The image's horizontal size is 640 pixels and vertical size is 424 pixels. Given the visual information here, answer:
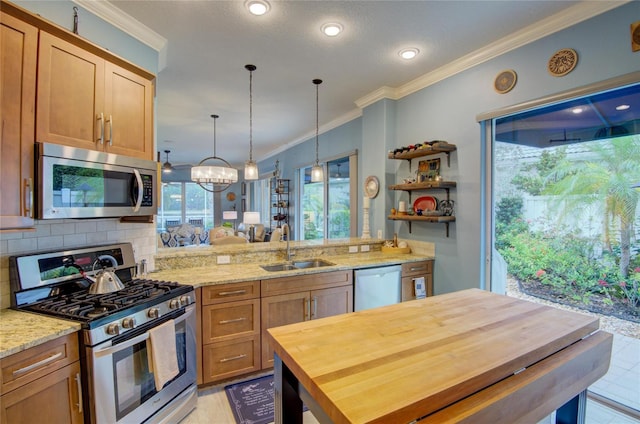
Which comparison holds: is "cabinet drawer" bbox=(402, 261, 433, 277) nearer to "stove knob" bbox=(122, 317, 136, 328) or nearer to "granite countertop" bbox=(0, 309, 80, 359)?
"stove knob" bbox=(122, 317, 136, 328)

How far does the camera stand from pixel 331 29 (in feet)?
8.27

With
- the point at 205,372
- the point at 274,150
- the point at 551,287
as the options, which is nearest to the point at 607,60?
the point at 551,287

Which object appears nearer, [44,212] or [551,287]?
[44,212]

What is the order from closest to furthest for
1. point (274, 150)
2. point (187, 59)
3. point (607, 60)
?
1. point (607, 60)
2. point (187, 59)
3. point (274, 150)

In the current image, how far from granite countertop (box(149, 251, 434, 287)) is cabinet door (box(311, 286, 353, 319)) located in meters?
0.21

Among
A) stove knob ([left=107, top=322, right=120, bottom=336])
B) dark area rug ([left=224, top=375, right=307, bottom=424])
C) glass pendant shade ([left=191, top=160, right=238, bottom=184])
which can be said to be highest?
glass pendant shade ([left=191, top=160, right=238, bottom=184])

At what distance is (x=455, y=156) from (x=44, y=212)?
11.1 ft

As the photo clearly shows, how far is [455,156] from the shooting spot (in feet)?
10.5

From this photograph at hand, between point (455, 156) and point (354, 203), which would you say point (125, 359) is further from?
point (354, 203)

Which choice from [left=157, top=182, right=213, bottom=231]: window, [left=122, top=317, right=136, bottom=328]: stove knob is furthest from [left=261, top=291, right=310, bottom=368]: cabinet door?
[left=157, top=182, right=213, bottom=231]: window

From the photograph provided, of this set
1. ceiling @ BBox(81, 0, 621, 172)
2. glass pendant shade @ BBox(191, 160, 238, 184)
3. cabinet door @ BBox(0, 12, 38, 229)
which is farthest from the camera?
glass pendant shade @ BBox(191, 160, 238, 184)

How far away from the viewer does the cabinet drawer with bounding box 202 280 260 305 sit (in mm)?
2350

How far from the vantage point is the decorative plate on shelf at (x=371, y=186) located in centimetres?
402

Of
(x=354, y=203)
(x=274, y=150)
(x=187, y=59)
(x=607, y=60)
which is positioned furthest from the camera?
(x=274, y=150)
